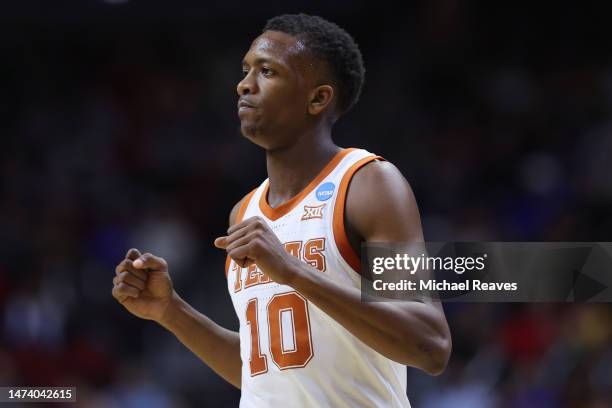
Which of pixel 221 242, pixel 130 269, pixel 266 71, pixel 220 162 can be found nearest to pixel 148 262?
pixel 130 269

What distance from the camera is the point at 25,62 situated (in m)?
11.3

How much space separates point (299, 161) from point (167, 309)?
87 centimetres

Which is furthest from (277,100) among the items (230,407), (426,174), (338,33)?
(426,174)

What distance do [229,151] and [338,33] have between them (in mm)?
6182

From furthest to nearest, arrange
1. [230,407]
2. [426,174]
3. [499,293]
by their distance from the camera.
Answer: [426,174] < [230,407] < [499,293]

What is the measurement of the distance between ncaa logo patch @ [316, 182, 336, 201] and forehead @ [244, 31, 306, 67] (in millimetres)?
538

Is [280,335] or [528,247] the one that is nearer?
[280,335]

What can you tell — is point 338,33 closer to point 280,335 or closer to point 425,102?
point 280,335

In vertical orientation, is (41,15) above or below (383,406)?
above

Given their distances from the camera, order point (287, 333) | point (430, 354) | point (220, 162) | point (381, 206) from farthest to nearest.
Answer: point (220, 162) → point (287, 333) → point (381, 206) → point (430, 354)

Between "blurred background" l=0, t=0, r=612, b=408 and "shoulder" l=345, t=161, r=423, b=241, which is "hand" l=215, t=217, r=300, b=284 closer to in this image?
"shoulder" l=345, t=161, r=423, b=241

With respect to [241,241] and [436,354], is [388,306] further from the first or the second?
[241,241]

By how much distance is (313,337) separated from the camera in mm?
3617

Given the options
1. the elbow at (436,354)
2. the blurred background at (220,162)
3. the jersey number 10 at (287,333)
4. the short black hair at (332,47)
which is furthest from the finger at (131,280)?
the blurred background at (220,162)
